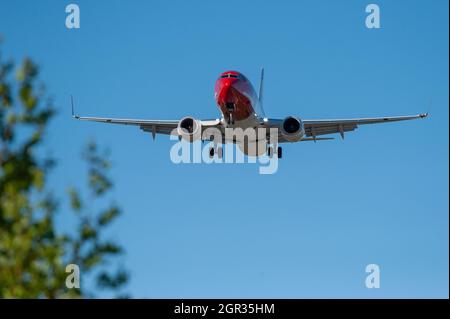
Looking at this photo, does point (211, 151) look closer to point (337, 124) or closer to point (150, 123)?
point (150, 123)

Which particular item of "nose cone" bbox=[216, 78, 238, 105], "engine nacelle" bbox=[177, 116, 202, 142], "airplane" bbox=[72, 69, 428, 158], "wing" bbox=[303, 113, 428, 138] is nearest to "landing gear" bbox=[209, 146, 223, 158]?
"airplane" bbox=[72, 69, 428, 158]

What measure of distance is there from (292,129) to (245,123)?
8.75 feet

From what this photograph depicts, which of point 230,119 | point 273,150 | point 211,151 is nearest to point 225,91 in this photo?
point 230,119

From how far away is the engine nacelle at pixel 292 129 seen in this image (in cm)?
3859

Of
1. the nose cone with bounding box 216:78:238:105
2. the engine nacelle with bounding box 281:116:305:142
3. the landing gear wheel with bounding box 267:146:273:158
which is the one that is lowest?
the landing gear wheel with bounding box 267:146:273:158

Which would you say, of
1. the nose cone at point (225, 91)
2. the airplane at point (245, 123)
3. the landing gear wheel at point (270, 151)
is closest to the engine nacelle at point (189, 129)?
the airplane at point (245, 123)

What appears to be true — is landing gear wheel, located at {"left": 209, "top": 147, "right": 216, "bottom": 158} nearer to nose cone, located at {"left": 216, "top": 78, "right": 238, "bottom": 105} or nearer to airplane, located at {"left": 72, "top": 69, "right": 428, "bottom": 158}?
airplane, located at {"left": 72, "top": 69, "right": 428, "bottom": 158}

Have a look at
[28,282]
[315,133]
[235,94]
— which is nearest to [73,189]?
[28,282]

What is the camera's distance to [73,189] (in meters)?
8.71

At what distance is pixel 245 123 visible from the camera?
127 ft

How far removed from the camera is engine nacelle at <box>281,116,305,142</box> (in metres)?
38.6

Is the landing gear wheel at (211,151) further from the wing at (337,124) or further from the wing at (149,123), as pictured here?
the wing at (337,124)
